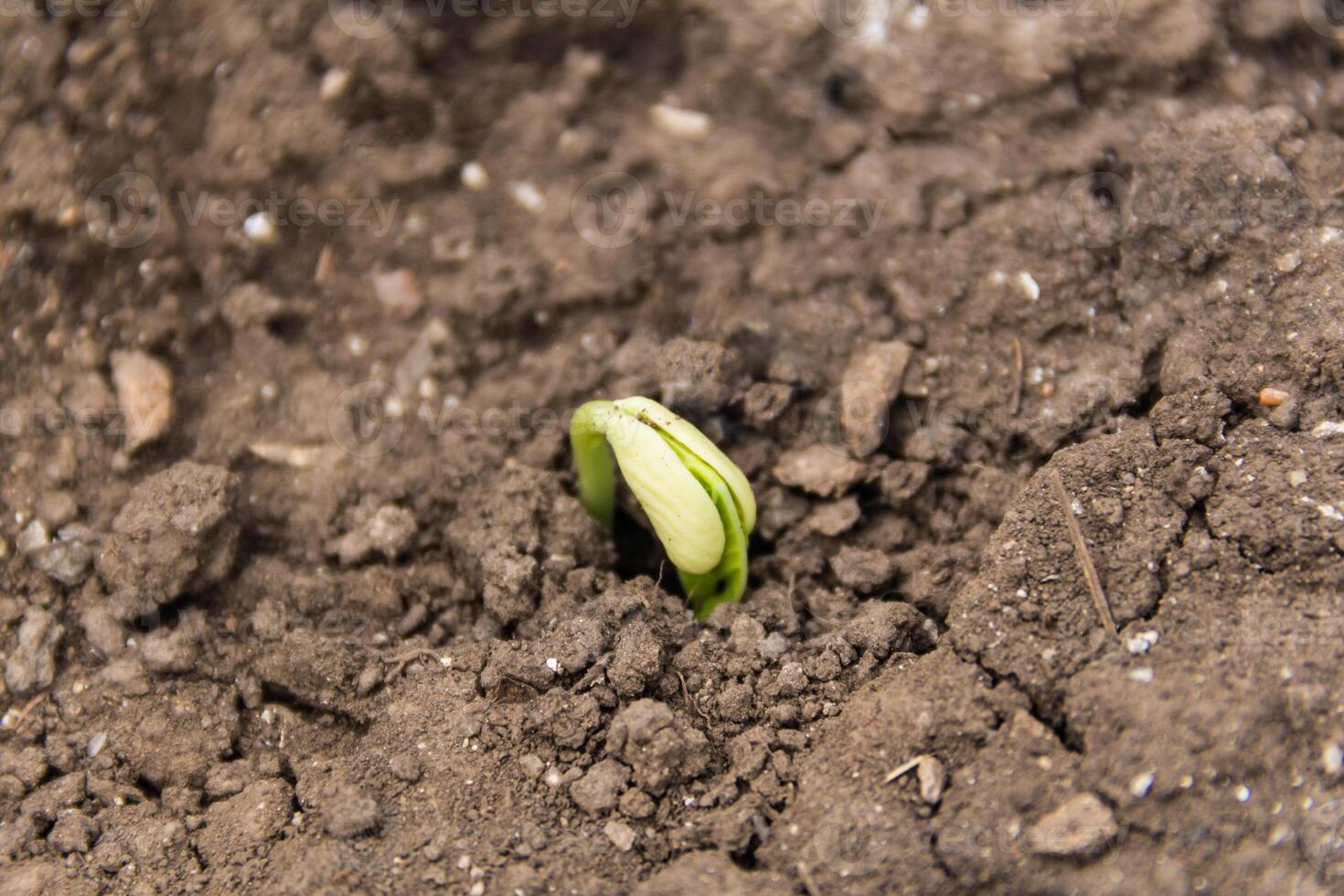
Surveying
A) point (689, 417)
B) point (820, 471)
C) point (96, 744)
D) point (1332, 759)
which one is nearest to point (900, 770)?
point (1332, 759)

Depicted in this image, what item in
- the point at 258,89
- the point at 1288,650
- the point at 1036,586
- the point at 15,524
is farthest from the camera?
the point at 258,89

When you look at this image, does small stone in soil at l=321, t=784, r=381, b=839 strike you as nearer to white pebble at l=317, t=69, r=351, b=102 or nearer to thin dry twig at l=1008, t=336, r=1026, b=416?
thin dry twig at l=1008, t=336, r=1026, b=416

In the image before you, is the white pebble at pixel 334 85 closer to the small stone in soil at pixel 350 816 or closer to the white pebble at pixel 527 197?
the white pebble at pixel 527 197

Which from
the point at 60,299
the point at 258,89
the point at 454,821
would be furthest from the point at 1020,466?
the point at 60,299

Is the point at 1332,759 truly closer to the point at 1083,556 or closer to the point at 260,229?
the point at 1083,556

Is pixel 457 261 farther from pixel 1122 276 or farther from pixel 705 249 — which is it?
pixel 1122 276

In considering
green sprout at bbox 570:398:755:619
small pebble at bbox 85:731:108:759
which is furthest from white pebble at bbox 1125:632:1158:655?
small pebble at bbox 85:731:108:759
